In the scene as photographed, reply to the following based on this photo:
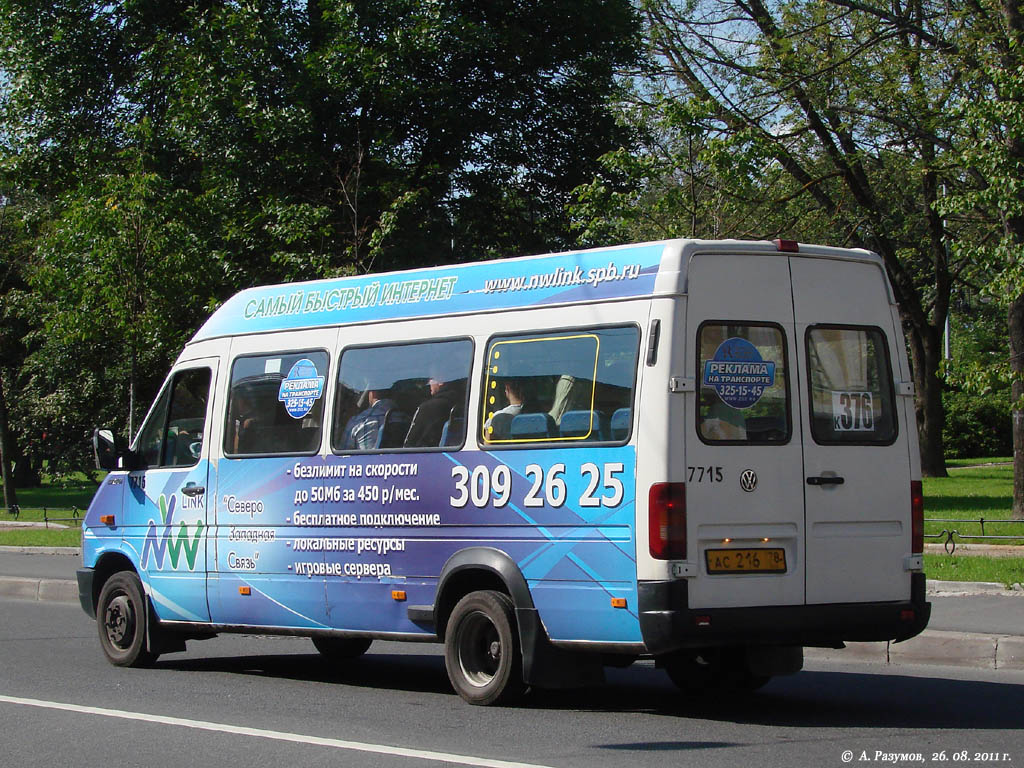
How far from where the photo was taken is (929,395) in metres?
35.2

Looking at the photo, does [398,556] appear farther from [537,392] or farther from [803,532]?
[803,532]

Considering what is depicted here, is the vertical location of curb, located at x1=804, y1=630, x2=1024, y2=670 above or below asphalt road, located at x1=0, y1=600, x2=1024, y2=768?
above

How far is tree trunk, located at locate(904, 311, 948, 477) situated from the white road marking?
2835 cm

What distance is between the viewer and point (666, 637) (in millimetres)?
7191

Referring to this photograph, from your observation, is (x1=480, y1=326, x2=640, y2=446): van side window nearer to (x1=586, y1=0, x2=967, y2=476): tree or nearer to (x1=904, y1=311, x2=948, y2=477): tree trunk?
(x1=586, y1=0, x2=967, y2=476): tree

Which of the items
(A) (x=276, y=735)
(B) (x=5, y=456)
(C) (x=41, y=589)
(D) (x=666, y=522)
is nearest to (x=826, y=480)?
(D) (x=666, y=522)

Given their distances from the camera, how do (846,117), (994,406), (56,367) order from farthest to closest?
(994,406) < (56,367) < (846,117)

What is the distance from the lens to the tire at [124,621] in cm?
1055

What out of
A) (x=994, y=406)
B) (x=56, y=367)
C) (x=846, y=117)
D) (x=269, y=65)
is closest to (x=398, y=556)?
(x=269, y=65)

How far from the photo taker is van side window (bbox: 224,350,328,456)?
951cm

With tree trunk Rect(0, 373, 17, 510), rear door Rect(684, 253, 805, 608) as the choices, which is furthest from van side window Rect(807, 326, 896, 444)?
tree trunk Rect(0, 373, 17, 510)

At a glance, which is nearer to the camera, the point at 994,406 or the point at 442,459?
the point at 442,459

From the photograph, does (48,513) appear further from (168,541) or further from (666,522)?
(666,522)

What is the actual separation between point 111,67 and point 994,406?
3553 cm
